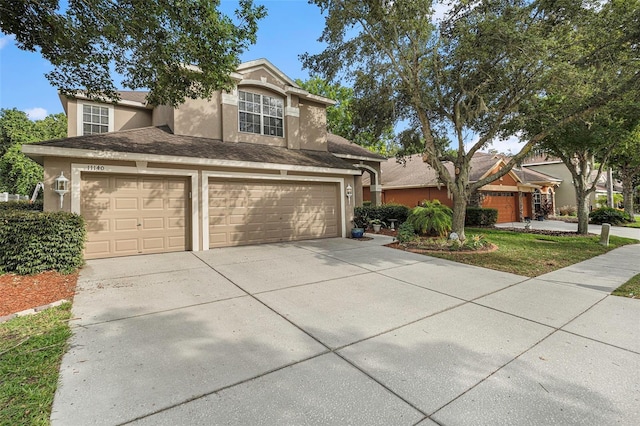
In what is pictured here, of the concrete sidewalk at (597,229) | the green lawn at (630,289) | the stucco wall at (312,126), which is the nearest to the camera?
the green lawn at (630,289)

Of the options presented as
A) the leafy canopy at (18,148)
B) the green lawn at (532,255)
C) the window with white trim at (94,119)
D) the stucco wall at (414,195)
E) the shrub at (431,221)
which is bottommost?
the green lawn at (532,255)

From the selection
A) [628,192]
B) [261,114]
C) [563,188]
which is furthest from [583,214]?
[563,188]

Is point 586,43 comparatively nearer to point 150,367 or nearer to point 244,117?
point 244,117

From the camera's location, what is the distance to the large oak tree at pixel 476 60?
25.9 feet

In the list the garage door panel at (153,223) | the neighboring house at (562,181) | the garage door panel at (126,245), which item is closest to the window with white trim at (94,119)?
the garage door panel at (153,223)

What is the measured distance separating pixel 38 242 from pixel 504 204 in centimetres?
2386

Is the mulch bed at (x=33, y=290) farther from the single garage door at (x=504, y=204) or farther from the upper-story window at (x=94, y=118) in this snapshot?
the single garage door at (x=504, y=204)

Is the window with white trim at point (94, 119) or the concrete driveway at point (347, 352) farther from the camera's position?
the window with white trim at point (94, 119)

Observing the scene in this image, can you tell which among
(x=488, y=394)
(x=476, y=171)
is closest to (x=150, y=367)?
(x=488, y=394)

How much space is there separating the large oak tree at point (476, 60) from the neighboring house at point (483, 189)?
747 cm

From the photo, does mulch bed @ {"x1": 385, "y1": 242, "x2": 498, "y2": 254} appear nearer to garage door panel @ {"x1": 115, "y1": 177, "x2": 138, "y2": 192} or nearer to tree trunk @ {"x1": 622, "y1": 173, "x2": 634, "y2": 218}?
garage door panel @ {"x1": 115, "y1": 177, "x2": 138, "y2": 192}

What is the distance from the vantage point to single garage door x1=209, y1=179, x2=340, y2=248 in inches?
372

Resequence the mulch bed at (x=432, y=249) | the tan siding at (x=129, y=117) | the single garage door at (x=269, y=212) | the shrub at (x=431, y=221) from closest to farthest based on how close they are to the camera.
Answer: the mulch bed at (x=432, y=249), the single garage door at (x=269, y=212), the shrub at (x=431, y=221), the tan siding at (x=129, y=117)

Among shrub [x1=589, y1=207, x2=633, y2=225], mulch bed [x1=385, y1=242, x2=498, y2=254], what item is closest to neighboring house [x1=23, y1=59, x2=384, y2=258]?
mulch bed [x1=385, y1=242, x2=498, y2=254]
